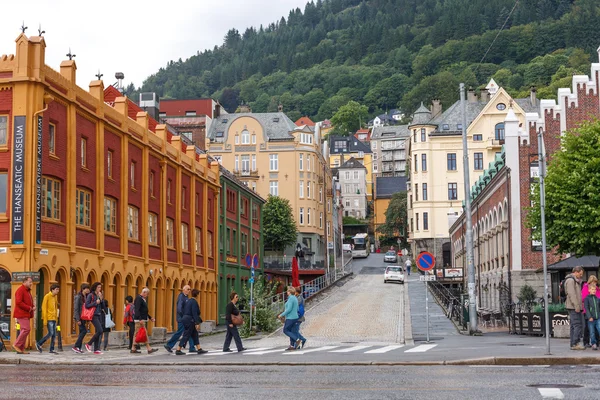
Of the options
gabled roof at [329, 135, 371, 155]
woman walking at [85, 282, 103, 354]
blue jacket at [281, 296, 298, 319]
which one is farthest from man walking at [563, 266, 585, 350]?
gabled roof at [329, 135, 371, 155]

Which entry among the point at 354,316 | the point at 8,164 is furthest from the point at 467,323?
the point at 8,164

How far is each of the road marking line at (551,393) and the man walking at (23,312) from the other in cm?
1380

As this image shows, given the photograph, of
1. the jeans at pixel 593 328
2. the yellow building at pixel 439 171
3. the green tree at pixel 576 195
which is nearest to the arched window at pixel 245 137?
the yellow building at pixel 439 171

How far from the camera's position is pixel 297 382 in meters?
14.2

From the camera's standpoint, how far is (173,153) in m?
43.0

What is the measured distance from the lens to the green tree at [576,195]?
105 feet

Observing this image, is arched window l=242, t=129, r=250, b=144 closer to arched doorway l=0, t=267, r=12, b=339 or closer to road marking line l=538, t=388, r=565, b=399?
arched doorway l=0, t=267, r=12, b=339

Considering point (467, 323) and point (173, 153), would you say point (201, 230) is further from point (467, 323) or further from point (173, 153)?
point (467, 323)

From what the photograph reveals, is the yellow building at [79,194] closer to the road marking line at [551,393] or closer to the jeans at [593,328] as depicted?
the jeans at [593,328]

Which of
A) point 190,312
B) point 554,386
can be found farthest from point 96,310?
point 554,386

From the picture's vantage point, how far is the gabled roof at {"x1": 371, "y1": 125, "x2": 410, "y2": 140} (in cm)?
19288

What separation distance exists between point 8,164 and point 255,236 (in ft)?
127

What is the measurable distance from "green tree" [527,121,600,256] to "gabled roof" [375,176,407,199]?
129349 mm

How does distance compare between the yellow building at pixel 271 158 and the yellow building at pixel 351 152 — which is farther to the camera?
the yellow building at pixel 351 152
